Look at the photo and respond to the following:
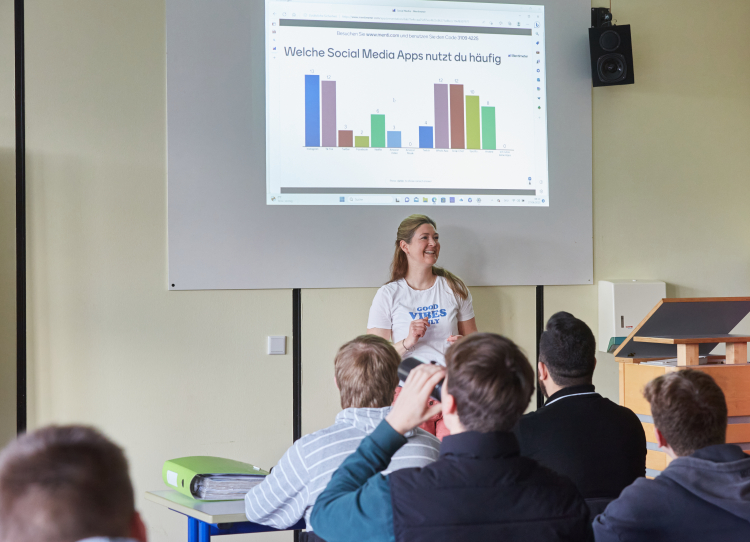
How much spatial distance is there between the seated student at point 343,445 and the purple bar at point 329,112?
2.04 meters

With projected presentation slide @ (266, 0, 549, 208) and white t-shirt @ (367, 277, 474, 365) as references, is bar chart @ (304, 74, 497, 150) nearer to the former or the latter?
projected presentation slide @ (266, 0, 549, 208)

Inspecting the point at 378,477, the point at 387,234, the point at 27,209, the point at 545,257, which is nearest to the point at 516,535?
the point at 378,477

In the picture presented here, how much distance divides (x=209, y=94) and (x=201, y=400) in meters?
1.64

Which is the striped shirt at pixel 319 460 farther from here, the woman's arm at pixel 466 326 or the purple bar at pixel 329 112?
the purple bar at pixel 329 112

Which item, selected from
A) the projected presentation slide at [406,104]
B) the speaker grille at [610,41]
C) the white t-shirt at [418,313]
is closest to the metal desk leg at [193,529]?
the white t-shirt at [418,313]

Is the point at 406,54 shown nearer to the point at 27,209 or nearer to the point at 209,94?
the point at 209,94

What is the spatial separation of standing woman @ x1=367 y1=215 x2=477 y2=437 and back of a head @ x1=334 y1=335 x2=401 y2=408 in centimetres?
165

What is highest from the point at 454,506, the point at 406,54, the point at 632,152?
the point at 406,54

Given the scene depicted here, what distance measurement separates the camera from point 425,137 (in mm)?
3635

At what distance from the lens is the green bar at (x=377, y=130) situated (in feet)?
11.8

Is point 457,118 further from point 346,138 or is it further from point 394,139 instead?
point 346,138

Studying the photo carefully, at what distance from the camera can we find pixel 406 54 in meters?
3.64

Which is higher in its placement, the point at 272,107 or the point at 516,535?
the point at 272,107

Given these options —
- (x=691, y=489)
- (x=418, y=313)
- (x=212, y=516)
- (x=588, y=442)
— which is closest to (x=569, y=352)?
(x=588, y=442)
